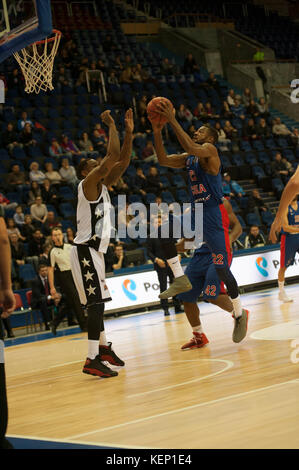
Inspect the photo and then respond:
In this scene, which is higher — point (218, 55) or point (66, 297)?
point (218, 55)

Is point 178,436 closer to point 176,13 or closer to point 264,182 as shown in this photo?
point 264,182

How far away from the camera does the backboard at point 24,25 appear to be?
736 centimetres

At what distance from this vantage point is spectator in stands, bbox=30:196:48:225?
14586 millimetres

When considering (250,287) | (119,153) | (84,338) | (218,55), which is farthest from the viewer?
(218,55)

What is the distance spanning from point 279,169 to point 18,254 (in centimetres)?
959

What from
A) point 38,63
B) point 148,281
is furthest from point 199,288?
point 148,281

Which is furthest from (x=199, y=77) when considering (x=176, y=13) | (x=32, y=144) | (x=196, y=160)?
(x=196, y=160)

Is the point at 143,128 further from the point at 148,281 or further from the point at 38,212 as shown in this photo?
the point at 148,281

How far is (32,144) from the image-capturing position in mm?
16547

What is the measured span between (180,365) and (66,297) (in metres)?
6.07

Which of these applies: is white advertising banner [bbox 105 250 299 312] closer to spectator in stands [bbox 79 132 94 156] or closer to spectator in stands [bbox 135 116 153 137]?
spectator in stands [bbox 79 132 94 156]

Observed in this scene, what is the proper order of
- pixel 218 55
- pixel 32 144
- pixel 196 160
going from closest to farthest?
pixel 196 160 < pixel 32 144 < pixel 218 55

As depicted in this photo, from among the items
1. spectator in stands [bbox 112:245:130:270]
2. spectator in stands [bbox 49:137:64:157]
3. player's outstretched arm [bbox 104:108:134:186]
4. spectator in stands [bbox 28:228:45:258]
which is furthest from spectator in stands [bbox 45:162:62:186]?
player's outstretched arm [bbox 104:108:134:186]

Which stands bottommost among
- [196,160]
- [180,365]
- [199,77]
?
[180,365]
